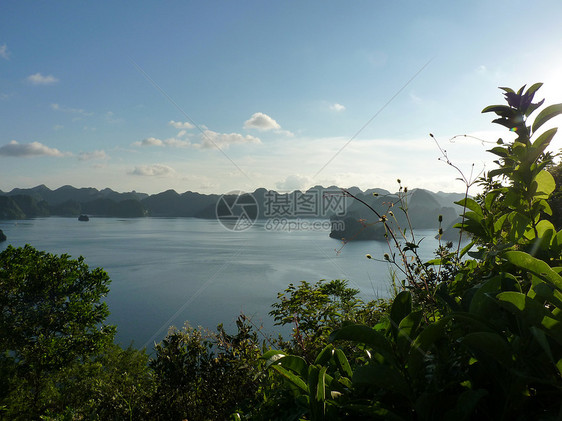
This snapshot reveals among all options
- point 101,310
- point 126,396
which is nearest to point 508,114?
point 126,396

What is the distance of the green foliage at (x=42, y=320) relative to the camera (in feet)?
31.0

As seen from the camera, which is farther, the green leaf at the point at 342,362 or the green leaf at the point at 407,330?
the green leaf at the point at 342,362

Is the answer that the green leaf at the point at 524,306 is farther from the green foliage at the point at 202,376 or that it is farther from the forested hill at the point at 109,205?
the forested hill at the point at 109,205

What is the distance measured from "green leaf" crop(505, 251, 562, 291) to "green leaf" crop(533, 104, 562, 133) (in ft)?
2.23

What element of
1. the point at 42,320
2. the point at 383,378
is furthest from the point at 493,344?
the point at 42,320

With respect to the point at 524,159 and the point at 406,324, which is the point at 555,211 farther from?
the point at 406,324

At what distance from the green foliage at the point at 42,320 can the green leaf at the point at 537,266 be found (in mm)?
11738

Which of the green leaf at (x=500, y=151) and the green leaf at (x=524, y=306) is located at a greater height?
the green leaf at (x=500, y=151)

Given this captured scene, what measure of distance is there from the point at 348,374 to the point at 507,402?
1.37 feet

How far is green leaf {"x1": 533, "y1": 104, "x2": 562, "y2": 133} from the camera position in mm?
1157

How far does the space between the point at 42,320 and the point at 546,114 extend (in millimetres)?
12758

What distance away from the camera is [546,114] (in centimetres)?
119

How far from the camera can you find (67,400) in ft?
36.0

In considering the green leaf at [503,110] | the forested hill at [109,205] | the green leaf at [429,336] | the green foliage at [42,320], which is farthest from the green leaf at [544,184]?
the forested hill at [109,205]
